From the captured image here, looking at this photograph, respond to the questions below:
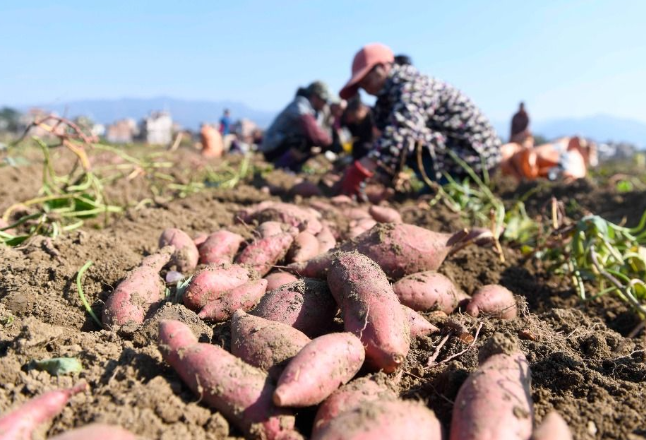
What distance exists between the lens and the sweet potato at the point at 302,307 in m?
1.50

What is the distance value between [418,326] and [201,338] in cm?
69

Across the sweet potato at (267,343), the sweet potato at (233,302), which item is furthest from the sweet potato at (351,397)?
the sweet potato at (233,302)

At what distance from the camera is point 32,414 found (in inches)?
42.1

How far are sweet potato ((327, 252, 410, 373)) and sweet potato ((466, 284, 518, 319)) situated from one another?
1.55 ft

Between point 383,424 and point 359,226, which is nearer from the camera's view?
→ point 383,424

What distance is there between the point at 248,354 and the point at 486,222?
2393 mm

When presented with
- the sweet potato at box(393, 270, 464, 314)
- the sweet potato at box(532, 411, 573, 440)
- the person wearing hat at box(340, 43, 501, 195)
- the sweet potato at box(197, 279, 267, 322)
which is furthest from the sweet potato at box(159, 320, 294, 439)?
the person wearing hat at box(340, 43, 501, 195)

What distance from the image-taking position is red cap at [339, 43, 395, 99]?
13.3ft

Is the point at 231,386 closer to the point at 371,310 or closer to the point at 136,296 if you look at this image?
the point at 371,310

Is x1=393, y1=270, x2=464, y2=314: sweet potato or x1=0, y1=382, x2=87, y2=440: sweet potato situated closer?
x1=0, y1=382, x2=87, y2=440: sweet potato

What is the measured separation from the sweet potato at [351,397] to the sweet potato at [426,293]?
504mm

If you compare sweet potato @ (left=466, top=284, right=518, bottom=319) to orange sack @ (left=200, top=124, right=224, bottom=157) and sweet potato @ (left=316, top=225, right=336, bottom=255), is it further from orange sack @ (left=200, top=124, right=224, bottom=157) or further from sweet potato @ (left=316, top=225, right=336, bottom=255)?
orange sack @ (left=200, top=124, right=224, bottom=157)

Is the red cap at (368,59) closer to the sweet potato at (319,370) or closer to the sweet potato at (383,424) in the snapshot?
the sweet potato at (319,370)

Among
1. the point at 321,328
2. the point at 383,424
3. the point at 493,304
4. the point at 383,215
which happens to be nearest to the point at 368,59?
the point at 383,215
